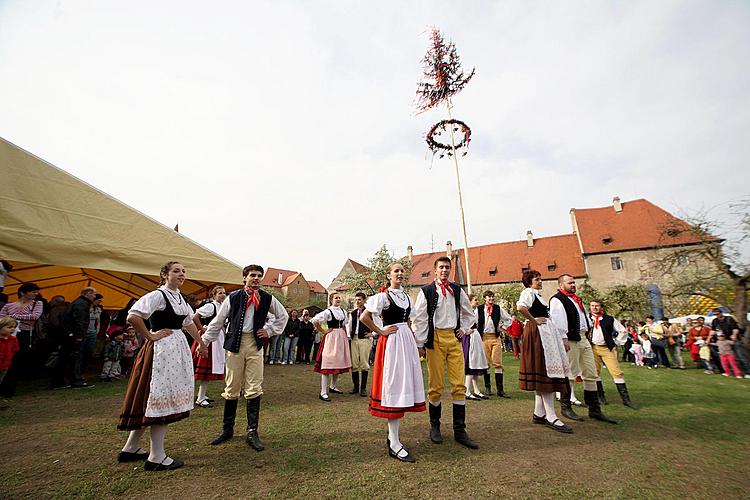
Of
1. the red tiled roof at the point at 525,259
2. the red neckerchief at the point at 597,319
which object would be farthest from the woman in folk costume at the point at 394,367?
the red tiled roof at the point at 525,259

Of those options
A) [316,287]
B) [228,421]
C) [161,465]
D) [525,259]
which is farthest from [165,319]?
[316,287]

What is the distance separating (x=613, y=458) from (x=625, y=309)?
21.7 metres

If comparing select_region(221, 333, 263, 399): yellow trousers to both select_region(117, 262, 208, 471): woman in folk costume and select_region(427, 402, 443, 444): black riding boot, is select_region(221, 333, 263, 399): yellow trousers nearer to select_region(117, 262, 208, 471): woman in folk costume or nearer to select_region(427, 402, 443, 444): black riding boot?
select_region(117, 262, 208, 471): woman in folk costume

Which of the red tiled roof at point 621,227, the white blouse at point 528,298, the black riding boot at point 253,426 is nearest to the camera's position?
the black riding boot at point 253,426

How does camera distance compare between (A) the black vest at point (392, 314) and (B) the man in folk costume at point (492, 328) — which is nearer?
(A) the black vest at point (392, 314)

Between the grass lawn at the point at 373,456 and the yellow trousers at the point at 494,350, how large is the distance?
1.30 metres

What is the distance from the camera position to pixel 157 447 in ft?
11.2

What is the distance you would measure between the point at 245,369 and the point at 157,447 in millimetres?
1244

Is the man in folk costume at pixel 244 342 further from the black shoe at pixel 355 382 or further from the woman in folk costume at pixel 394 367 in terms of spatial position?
the black shoe at pixel 355 382

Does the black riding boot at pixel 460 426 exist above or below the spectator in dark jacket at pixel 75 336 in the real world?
below

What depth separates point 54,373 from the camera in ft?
23.5

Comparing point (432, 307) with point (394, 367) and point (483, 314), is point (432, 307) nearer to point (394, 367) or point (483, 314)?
point (394, 367)

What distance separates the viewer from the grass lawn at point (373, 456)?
10.1 ft

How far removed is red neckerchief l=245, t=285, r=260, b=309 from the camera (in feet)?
14.9
